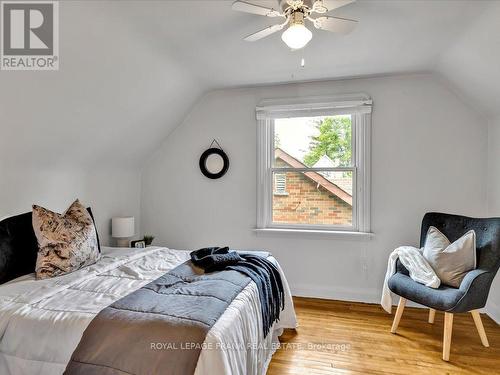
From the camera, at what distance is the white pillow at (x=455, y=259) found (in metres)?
2.34

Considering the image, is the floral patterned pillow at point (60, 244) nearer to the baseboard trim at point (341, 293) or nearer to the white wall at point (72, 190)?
the white wall at point (72, 190)

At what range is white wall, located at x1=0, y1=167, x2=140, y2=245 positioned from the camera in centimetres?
231

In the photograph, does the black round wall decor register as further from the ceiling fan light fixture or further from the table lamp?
the ceiling fan light fixture

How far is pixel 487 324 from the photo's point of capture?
273 centimetres

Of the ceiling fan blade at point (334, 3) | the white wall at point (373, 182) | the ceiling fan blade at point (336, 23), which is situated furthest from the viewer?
the white wall at point (373, 182)

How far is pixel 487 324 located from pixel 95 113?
4.09m

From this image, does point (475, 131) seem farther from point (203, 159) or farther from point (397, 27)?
point (203, 159)

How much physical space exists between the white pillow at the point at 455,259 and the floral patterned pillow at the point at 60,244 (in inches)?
108

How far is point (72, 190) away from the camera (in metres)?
2.93

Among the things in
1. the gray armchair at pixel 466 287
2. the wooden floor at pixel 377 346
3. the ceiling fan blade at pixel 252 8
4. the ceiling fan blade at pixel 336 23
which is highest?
the ceiling fan blade at pixel 252 8

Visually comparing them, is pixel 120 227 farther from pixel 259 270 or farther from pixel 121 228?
pixel 259 270

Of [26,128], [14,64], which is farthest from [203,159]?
[14,64]

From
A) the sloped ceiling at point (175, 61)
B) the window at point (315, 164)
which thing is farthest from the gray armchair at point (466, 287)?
the sloped ceiling at point (175, 61)

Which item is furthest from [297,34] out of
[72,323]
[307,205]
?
[307,205]
